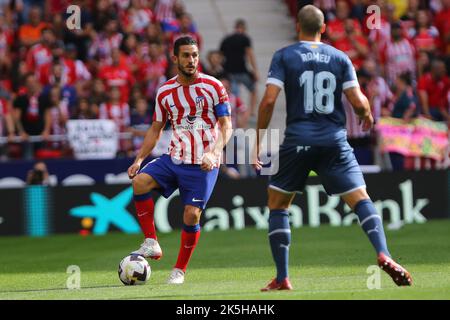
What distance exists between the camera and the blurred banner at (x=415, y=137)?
21094 millimetres

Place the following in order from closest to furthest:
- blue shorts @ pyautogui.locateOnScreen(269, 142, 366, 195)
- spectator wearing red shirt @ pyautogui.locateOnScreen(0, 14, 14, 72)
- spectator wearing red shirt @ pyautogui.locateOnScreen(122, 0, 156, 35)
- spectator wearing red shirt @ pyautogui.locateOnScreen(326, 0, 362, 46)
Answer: blue shorts @ pyautogui.locateOnScreen(269, 142, 366, 195) → spectator wearing red shirt @ pyautogui.locateOnScreen(326, 0, 362, 46) → spectator wearing red shirt @ pyautogui.locateOnScreen(0, 14, 14, 72) → spectator wearing red shirt @ pyautogui.locateOnScreen(122, 0, 156, 35)

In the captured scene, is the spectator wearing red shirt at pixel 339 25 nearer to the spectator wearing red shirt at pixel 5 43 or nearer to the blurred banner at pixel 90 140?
the blurred banner at pixel 90 140

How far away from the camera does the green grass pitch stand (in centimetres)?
1017

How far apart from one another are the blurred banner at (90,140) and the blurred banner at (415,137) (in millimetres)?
4631

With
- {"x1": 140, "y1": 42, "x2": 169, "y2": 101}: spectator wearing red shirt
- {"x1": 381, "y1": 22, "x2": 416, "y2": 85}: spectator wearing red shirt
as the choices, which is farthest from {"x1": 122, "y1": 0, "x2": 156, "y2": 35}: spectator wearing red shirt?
{"x1": 381, "y1": 22, "x2": 416, "y2": 85}: spectator wearing red shirt

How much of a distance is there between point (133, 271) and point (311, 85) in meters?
2.73

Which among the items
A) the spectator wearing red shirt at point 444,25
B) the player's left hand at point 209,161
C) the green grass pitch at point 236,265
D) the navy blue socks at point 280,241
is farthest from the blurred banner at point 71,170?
the navy blue socks at point 280,241

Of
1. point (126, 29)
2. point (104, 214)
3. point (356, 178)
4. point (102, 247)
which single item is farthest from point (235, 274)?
point (126, 29)

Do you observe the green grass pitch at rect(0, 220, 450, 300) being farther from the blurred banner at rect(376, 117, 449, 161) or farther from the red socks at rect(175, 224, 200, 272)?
the blurred banner at rect(376, 117, 449, 161)

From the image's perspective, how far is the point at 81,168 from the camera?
20.3 m

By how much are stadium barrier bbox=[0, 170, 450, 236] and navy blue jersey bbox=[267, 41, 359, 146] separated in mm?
9153

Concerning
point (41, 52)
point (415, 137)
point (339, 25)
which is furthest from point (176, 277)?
point (339, 25)

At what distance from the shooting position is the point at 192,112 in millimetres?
11680

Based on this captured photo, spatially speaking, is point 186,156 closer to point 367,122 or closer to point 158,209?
point 367,122
